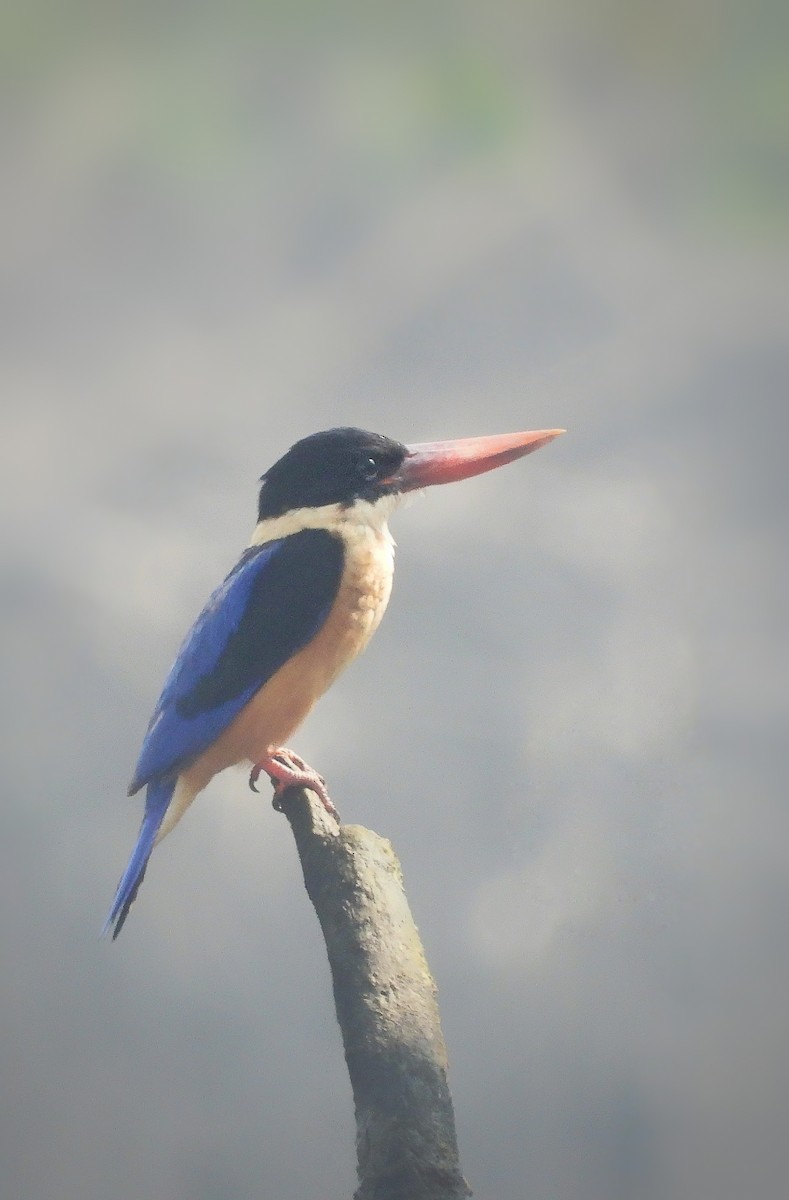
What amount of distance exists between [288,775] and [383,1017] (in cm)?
74

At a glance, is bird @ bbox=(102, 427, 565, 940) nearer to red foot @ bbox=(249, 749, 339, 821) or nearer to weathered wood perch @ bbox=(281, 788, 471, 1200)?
red foot @ bbox=(249, 749, 339, 821)

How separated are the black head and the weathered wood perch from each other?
825mm

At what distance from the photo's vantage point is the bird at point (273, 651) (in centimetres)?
Result: 219

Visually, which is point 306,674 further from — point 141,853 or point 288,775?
point 141,853

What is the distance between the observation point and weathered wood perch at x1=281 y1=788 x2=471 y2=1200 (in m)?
1.35

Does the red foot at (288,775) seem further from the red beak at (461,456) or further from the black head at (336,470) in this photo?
the red beak at (461,456)

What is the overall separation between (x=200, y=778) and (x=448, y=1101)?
1.00m

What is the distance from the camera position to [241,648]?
2.22m

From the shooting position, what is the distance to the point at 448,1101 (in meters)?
1.43

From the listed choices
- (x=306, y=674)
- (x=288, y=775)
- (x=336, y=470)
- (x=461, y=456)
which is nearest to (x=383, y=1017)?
(x=288, y=775)

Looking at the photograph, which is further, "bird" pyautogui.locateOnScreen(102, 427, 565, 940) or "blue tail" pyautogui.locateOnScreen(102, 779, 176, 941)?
"bird" pyautogui.locateOnScreen(102, 427, 565, 940)

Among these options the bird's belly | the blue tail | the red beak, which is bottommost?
the blue tail

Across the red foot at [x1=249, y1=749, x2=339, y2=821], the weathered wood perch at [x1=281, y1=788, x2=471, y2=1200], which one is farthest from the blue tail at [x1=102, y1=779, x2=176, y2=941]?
the weathered wood perch at [x1=281, y1=788, x2=471, y2=1200]

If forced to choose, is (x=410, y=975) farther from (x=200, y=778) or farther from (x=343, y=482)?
(x=343, y=482)
